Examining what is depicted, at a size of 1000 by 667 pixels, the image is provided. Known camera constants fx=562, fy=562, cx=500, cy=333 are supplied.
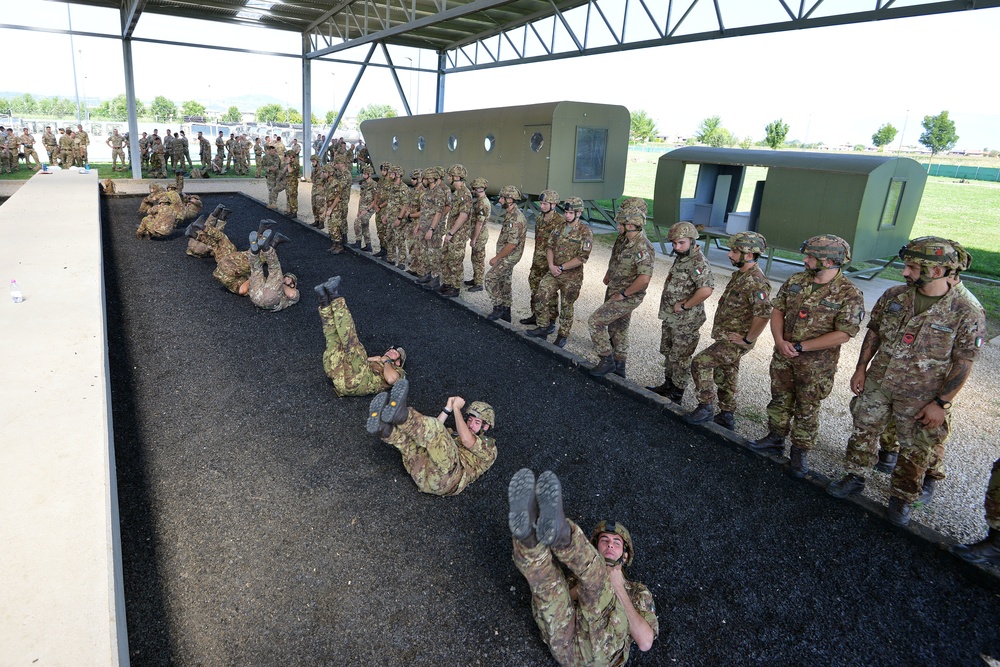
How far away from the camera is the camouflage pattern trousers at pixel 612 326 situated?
19.7 feet

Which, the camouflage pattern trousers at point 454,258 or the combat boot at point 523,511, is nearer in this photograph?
the combat boot at point 523,511

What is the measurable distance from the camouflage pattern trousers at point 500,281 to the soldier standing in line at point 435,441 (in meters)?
3.98

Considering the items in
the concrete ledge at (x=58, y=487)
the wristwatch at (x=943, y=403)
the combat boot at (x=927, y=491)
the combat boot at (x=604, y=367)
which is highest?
the wristwatch at (x=943, y=403)

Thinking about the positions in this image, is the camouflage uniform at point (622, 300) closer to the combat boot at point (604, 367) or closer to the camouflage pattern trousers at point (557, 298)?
the combat boot at point (604, 367)

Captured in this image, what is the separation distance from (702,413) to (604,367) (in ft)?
4.18

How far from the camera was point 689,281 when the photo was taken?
17.5ft

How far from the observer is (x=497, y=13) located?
61.0ft

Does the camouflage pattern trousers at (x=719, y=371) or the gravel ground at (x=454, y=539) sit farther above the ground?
the camouflage pattern trousers at (x=719, y=371)

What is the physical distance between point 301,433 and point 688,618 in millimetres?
Result: 3325

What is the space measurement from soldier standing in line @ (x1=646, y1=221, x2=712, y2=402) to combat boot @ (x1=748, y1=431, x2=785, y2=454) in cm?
106

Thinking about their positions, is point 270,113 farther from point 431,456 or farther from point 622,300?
point 431,456

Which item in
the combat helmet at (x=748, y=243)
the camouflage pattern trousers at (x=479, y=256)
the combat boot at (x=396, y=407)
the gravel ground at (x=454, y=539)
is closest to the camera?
the gravel ground at (x=454, y=539)

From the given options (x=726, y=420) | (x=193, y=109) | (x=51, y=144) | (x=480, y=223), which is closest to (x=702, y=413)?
(x=726, y=420)

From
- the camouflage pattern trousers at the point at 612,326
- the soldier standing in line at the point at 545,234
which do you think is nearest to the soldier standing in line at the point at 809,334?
the camouflage pattern trousers at the point at 612,326
